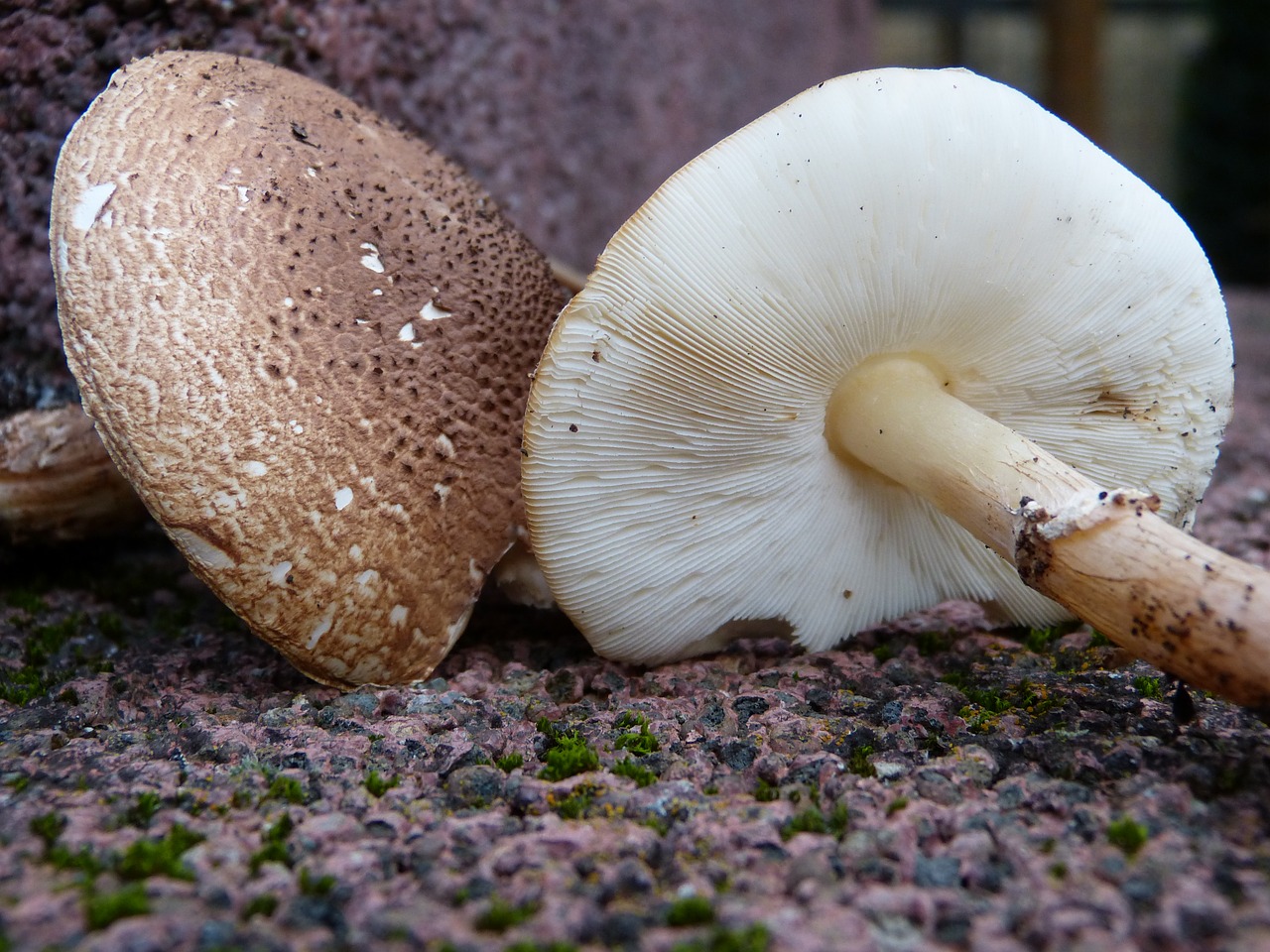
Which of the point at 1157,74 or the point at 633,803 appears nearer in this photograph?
the point at 633,803

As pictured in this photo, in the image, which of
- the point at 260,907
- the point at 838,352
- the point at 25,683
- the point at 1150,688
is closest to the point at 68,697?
the point at 25,683

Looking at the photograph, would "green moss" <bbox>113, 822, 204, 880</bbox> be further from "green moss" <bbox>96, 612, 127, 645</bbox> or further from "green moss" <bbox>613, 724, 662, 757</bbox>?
"green moss" <bbox>96, 612, 127, 645</bbox>

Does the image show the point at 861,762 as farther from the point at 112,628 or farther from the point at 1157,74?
the point at 1157,74

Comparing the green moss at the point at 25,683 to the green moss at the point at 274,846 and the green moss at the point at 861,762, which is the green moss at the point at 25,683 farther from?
the green moss at the point at 861,762

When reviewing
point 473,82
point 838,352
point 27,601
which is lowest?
point 27,601

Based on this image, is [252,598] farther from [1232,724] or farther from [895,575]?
[1232,724]

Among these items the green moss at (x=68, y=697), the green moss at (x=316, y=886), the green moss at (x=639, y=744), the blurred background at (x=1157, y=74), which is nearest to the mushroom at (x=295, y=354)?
the green moss at (x=68, y=697)

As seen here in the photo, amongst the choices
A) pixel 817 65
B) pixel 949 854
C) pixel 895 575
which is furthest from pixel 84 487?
pixel 817 65
